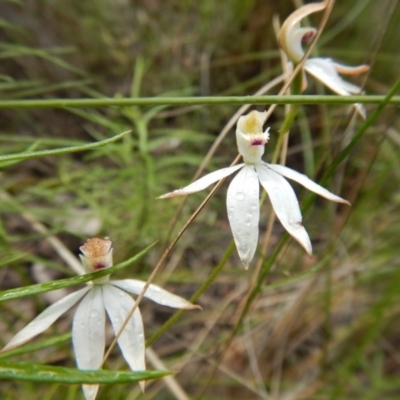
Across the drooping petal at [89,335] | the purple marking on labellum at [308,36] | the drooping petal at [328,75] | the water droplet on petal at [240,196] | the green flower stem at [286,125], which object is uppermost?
the purple marking on labellum at [308,36]

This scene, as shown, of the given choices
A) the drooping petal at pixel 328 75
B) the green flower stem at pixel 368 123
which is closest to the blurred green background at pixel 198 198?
the drooping petal at pixel 328 75

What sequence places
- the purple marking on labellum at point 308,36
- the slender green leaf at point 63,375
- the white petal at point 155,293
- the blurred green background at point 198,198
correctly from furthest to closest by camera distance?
1. the blurred green background at point 198,198
2. the purple marking on labellum at point 308,36
3. the white petal at point 155,293
4. the slender green leaf at point 63,375

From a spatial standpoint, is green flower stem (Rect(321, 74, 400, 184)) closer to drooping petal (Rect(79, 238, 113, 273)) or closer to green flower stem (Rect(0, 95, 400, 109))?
green flower stem (Rect(0, 95, 400, 109))

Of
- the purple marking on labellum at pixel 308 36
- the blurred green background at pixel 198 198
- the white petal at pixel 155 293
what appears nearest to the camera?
the white petal at pixel 155 293

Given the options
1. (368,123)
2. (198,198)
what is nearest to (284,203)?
(368,123)

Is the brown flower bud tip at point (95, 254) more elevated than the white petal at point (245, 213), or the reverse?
the brown flower bud tip at point (95, 254)

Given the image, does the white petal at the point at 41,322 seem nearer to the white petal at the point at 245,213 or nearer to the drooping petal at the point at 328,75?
the white petal at the point at 245,213

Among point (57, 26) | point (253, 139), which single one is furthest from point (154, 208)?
point (57, 26)

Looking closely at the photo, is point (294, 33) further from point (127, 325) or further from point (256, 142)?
point (127, 325)
